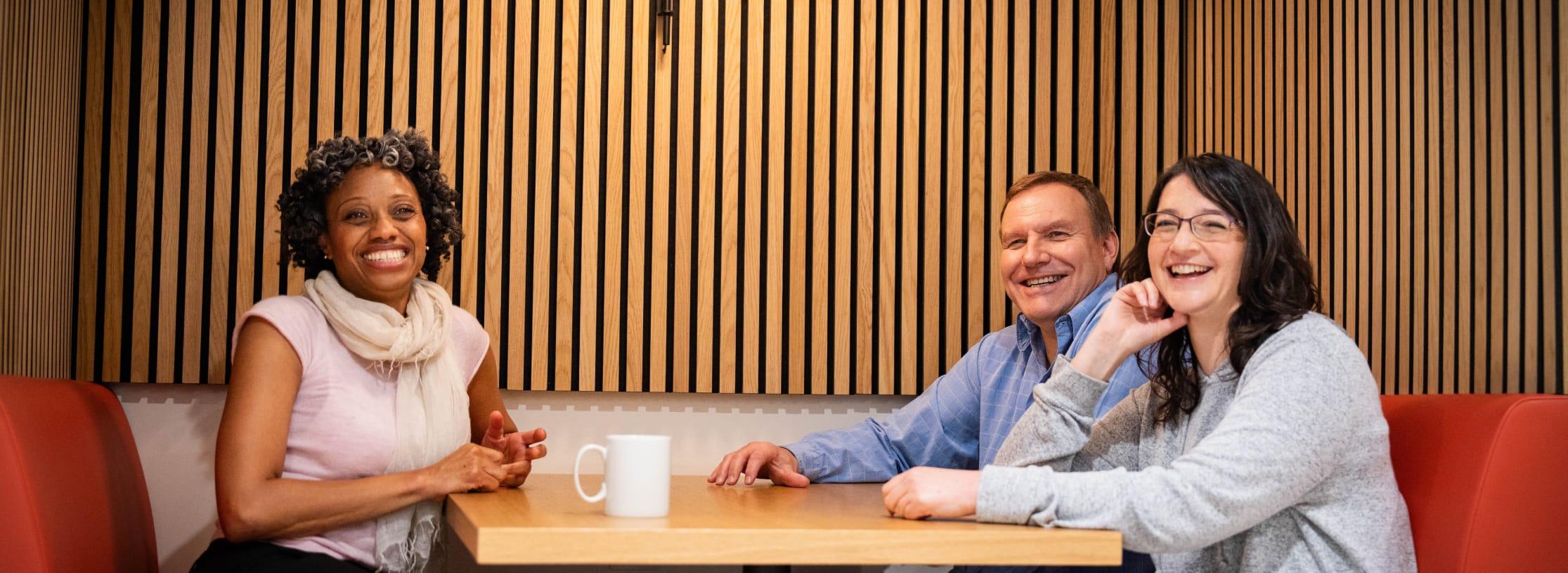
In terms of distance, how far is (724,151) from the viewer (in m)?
3.47

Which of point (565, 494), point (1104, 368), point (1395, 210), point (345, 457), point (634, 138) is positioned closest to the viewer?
point (1104, 368)

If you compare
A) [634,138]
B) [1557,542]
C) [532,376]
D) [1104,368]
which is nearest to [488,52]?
[634,138]

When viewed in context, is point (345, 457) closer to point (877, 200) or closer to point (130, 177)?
point (130, 177)

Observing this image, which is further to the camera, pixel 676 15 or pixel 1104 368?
pixel 676 15

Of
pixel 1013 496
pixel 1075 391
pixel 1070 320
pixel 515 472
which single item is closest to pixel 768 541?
pixel 1013 496

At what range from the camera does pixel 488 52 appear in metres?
3.37

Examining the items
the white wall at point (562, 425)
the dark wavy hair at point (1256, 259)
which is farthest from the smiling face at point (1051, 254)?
the white wall at point (562, 425)

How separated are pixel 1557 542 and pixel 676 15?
243cm

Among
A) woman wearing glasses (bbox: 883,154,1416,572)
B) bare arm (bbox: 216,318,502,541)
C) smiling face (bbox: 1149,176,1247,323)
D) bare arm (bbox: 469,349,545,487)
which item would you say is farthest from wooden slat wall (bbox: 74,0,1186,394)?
smiling face (bbox: 1149,176,1247,323)

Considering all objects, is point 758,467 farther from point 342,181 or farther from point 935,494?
point 342,181

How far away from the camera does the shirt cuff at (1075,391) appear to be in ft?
6.95

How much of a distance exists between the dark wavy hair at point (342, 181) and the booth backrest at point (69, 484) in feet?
1.83

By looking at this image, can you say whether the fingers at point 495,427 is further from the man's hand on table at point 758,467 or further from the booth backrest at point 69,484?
the booth backrest at point 69,484

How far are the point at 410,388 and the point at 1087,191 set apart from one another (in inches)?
63.4
